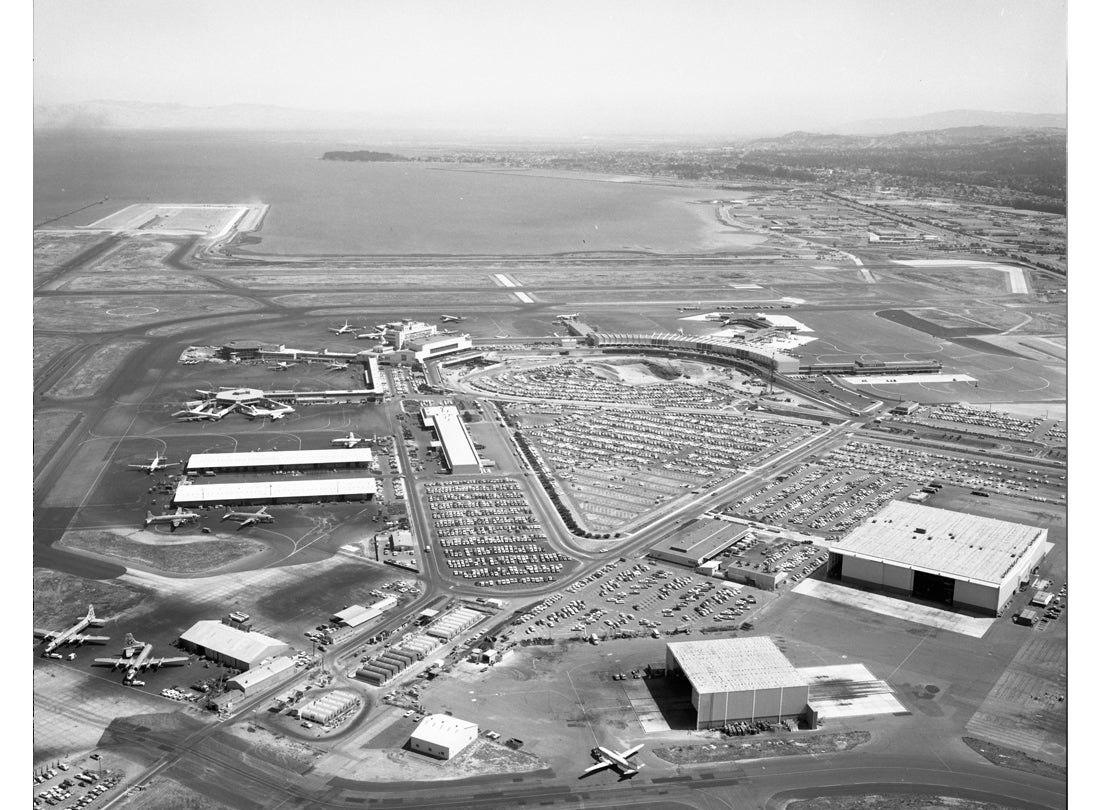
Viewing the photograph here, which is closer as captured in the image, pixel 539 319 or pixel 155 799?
pixel 155 799

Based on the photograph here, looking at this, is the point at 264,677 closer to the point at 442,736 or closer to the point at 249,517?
the point at 442,736

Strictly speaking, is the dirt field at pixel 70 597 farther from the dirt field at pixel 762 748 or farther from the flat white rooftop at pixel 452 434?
the dirt field at pixel 762 748

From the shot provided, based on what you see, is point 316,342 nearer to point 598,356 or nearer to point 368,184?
point 598,356

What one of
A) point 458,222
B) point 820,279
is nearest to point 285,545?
point 820,279

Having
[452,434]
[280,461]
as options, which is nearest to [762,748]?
[280,461]

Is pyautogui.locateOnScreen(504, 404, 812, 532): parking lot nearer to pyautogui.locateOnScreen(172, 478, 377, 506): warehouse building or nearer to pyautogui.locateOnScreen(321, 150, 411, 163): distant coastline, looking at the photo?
pyautogui.locateOnScreen(172, 478, 377, 506): warehouse building

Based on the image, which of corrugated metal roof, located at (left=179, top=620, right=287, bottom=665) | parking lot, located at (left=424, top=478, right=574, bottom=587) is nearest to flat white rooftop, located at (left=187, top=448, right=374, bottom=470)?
parking lot, located at (left=424, top=478, right=574, bottom=587)

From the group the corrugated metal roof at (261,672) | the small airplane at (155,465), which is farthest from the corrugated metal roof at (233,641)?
the small airplane at (155,465)
